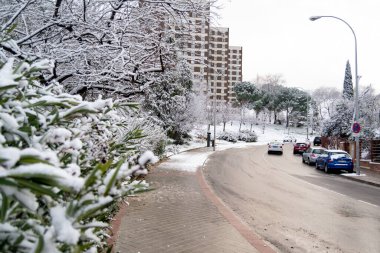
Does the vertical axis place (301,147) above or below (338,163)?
below

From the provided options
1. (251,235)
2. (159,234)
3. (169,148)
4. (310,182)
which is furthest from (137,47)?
(169,148)

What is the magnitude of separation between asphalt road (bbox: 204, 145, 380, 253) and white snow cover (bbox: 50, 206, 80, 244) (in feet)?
18.7

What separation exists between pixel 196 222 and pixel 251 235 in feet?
4.53

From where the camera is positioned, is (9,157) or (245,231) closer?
(9,157)

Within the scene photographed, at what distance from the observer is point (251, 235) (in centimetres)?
670

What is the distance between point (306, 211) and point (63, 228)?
9.64 metres

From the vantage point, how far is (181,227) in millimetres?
7121

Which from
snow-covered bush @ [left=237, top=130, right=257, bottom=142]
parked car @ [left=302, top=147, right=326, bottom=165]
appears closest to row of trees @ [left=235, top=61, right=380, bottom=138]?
snow-covered bush @ [left=237, top=130, right=257, bottom=142]

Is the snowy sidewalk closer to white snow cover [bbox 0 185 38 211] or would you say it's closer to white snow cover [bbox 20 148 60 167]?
white snow cover [bbox 20 148 60 167]

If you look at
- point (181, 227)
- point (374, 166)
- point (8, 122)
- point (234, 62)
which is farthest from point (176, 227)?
point (234, 62)

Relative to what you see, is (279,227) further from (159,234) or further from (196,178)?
(196,178)

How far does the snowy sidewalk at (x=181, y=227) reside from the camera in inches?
231

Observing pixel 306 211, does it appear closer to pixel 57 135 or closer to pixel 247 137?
pixel 57 135

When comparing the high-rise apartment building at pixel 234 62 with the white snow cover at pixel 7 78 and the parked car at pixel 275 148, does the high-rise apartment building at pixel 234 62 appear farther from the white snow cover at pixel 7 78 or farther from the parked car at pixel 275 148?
the white snow cover at pixel 7 78
